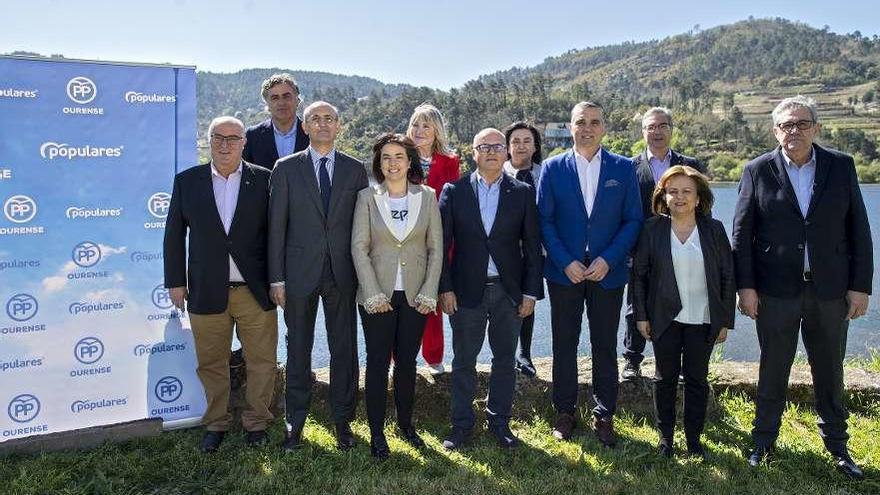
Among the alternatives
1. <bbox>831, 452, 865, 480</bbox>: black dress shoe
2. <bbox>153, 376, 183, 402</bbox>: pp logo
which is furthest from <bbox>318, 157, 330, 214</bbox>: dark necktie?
<bbox>831, 452, 865, 480</bbox>: black dress shoe

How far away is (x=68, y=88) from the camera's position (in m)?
3.66

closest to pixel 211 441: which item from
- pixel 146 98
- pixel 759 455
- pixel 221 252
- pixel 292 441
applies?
pixel 292 441

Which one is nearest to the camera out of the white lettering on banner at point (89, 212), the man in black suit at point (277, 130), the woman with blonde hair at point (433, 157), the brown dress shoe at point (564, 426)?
the white lettering on banner at point (89, 212)

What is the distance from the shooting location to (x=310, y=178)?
3496mm

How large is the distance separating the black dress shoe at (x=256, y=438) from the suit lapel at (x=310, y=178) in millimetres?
1379

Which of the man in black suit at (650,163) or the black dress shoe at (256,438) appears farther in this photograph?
the man in black suit at (650,163)

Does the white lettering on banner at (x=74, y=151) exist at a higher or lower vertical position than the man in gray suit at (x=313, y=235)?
higher

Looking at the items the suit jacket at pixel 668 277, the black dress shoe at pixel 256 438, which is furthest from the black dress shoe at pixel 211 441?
the suit jacket at pixel 668 277

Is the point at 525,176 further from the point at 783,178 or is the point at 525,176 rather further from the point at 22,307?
the point at 22,307

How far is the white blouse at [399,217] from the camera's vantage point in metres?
3.45

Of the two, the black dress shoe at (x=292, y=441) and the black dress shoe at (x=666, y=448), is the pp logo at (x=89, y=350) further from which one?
the black dress shoe at (x=666, y=448)

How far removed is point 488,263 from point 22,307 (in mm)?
2690

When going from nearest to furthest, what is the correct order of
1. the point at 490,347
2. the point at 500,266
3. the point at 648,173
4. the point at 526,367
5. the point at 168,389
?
1. the point at 500,266
2. the point at 490,347
3. the point at 168,389
4. the point at 648,173
5. the point at 526,367

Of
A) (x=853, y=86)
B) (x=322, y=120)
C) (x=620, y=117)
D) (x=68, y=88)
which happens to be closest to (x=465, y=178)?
(x=322, y=120)
